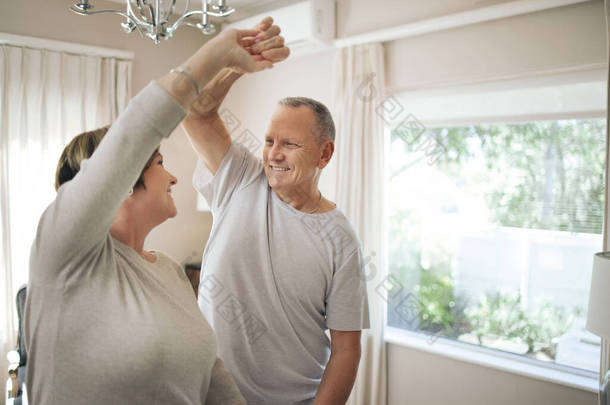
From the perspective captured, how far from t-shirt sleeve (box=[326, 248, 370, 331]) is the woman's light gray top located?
51 cm

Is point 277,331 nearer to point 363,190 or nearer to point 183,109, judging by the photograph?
point 183,109

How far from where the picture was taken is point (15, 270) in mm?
3053

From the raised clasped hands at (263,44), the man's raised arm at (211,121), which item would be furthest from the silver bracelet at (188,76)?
the man's raised arm at (211,121)

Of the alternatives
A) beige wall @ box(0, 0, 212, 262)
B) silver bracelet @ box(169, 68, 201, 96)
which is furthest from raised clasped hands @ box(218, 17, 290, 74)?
beige wall @ box(0, 0, 212, 262)

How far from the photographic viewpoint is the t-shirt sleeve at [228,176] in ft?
4.58

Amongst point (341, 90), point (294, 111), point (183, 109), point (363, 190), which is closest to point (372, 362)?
point (363, 190)

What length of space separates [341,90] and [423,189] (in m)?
0.86

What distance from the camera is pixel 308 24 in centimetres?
298

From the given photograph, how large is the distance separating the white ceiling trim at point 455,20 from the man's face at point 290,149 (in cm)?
157

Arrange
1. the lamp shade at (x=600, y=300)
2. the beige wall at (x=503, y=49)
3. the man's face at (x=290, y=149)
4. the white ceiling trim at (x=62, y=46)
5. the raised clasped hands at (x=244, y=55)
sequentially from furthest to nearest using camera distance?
the white ceiling trim at (x=62, y=46)
the beige wall at (x=503, y=49)
the lamp shade at (x=600, y=300)
the man's face at (x=290, y=149)
the raised clasped hands at (x=244, y=55)

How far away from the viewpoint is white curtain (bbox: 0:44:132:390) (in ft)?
9.77

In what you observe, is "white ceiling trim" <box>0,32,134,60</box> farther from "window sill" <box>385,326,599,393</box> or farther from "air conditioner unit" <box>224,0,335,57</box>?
"window sill" <box>385,326,599,393</box>

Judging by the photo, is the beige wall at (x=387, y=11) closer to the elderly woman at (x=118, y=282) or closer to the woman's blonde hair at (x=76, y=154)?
the elderly woman at (x=118, y=282)

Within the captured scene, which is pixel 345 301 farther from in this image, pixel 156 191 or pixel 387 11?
pixel 387 11
